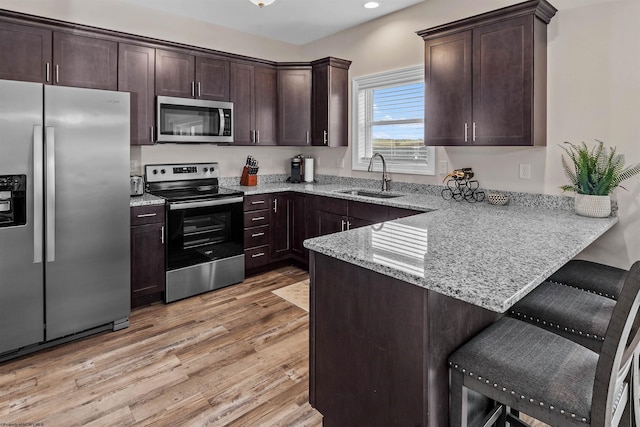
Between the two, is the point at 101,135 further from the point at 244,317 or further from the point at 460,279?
the point at 460,279

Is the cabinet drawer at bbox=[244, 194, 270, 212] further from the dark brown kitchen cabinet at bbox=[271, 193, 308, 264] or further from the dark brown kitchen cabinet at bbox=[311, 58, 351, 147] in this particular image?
the dark brown kitchen cabinet at bbox=[311, 58, 351, 147]

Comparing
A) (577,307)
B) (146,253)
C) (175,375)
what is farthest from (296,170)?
(577,307)

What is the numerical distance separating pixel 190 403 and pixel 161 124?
8.25 ft

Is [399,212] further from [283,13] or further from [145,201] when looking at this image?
[283,13]

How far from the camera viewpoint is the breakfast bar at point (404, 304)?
52.0 inches

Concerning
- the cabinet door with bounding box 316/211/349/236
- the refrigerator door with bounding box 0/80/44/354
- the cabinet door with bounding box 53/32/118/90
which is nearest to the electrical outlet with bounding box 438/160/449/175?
the cabinet door with bounding box 316/211/349/236

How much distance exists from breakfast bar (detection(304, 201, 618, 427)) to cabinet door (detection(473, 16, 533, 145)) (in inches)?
41.6

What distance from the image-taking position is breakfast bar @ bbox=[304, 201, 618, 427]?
1.32 meters

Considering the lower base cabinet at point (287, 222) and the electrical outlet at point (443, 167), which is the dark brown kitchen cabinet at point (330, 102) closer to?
the lower base cabinet at point (287, 222)

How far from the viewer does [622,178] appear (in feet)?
8.38

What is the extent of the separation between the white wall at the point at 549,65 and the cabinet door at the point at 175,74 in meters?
0.43

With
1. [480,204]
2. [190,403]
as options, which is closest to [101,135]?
[190,403]

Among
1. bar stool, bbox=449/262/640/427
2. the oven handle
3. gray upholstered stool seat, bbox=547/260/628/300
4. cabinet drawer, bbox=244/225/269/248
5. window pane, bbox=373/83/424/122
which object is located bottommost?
bar stool, bbox=449/262/640/427

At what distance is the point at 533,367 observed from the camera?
49.0 inches
